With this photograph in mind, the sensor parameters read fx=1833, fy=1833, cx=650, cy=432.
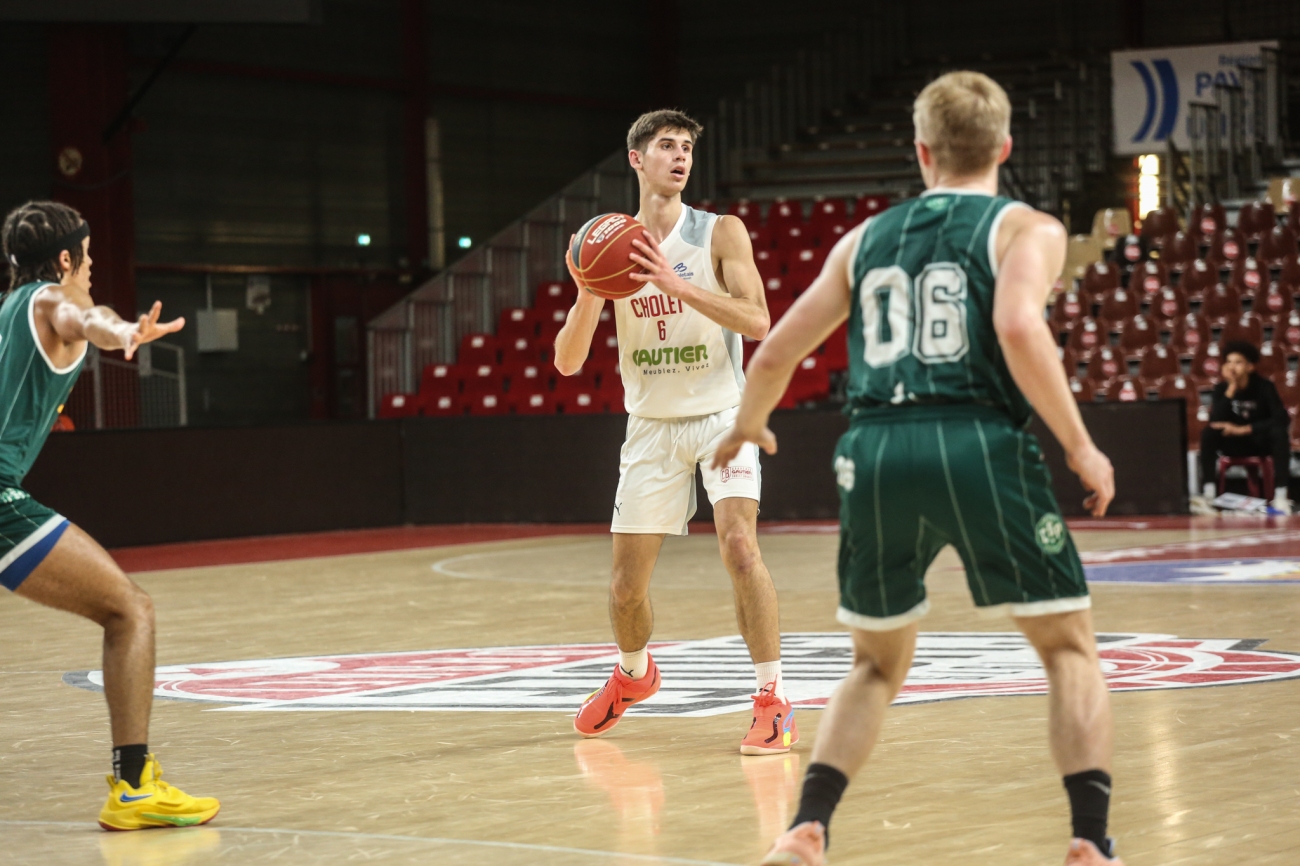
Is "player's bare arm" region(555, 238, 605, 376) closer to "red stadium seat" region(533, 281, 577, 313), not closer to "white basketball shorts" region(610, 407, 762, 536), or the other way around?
"white basketball shorts" region(610, 407, 762, 536)

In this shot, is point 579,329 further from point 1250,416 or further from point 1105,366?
point 1105,366

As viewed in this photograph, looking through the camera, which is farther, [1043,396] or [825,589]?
[825,589]

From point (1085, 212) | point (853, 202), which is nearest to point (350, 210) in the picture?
point (853, 202)

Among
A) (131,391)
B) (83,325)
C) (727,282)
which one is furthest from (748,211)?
Result: (83,325)

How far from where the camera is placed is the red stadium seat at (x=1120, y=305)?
2006 cm

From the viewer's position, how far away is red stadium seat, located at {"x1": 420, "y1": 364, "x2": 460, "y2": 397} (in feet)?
73.9

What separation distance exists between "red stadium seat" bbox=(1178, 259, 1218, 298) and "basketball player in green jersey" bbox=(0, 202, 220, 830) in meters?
16.3

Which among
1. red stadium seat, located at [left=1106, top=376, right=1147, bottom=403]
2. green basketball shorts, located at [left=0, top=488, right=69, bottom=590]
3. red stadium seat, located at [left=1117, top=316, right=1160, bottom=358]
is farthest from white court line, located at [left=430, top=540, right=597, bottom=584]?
green basketball shorts, located at [left=0, top=488, right=69, bottom=590]

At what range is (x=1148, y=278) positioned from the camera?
20.4 meters

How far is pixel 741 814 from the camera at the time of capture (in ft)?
16.7

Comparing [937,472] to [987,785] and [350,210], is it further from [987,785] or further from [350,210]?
[350,210]

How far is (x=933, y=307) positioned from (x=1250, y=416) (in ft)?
42.8

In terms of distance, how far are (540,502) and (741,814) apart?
47.1ft

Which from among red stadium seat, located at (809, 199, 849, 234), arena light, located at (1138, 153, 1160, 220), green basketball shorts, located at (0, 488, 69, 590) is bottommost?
green basketball shorts, located at (0, 488, 69, 590)
